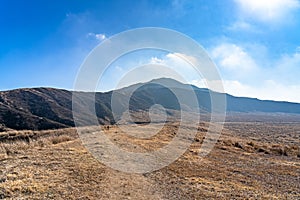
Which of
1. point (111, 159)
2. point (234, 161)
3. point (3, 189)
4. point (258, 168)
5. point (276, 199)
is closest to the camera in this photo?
point (3, 189)

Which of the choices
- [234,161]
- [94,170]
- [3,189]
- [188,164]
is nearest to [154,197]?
[94,170]

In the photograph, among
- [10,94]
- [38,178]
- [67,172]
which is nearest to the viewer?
[38,178]

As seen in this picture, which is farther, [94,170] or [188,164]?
[188,164]

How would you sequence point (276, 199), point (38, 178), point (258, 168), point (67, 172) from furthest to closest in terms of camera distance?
point (258, 168) → point (67, 172) → point (38, 178) → point (276, 199)

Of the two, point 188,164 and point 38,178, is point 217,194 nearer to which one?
point 188,164

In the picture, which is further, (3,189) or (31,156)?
(31,156)

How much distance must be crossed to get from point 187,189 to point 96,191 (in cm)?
392

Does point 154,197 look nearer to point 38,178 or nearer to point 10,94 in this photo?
point 38,178

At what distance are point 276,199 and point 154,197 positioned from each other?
16.6 feet

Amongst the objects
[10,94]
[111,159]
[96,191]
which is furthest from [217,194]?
[10,94]

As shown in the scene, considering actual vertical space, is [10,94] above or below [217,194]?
above

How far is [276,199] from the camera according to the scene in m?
12.2

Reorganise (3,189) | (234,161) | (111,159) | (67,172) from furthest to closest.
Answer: (234,161) < (111,159) < (67,172) < (3,189)

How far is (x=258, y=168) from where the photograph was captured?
770 inches
